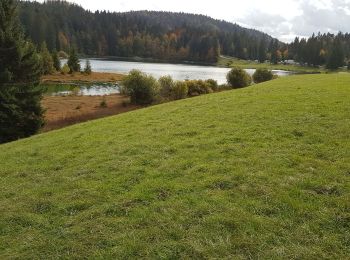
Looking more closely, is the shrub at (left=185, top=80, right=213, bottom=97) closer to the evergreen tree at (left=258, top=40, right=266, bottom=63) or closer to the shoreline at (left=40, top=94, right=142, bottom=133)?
the shoreline at (left=40, top=94, right=142, bottom=133)

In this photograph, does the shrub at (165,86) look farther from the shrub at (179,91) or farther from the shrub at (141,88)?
the shrub at (141,88)

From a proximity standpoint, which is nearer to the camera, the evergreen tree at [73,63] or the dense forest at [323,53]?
the evergreen tree at [73,63]

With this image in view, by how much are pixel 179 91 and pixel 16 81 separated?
27577 mm

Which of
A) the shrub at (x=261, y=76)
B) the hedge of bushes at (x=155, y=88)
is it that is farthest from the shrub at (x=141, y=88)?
the shrub at (x=261, y=76)

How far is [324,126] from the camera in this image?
47.9 ft

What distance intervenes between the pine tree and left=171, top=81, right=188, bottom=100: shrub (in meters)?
25.7

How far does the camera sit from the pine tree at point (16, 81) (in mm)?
28156

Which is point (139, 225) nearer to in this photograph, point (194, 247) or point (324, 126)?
point (194, 247)

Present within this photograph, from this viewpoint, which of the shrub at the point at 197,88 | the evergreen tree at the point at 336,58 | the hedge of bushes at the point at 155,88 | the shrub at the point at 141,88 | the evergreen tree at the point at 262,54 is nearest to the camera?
the shrub at the point at 141,88

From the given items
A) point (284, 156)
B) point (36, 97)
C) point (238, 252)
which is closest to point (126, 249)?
point (238, 252)

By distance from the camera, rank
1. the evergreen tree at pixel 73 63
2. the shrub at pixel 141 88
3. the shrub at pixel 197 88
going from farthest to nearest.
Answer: the evergreen tree at pixel 73 63 < the shrub at pixel 197 88 < the shrub at pixel 141 88

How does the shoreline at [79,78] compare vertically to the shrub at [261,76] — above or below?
below

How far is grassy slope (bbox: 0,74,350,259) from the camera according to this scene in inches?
282

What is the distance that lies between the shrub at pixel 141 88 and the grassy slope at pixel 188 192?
36.1 m
